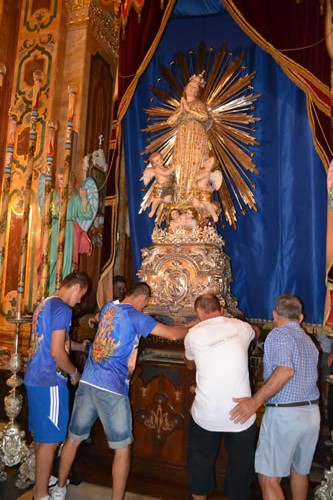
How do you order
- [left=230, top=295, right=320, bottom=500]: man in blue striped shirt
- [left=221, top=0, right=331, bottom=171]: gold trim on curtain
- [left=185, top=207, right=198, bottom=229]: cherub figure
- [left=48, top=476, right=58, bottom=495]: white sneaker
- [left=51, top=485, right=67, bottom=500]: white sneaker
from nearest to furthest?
[left=230, top=295, right=320, bottom=500]: man in blue striped shirt → [left=51, top=485, right=67, bottom=500]: white sneaker → [left=48, top=476, right=58, bottom=495]: white sneaker → [left=221, top=0, right=331, bottom=171]: gold trim on curtain → [left=185, top=207, right=198, bottom=229]: cherub figure

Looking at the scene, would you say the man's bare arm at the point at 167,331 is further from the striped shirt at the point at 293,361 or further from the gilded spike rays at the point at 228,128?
the gilded spike rays at the point at 228,128

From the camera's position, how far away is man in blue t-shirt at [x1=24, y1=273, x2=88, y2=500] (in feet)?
8.44

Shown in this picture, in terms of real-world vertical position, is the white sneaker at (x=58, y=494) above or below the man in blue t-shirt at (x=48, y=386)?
below

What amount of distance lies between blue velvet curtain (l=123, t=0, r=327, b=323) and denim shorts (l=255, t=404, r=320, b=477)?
2.41 metres

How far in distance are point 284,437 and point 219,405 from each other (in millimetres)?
365

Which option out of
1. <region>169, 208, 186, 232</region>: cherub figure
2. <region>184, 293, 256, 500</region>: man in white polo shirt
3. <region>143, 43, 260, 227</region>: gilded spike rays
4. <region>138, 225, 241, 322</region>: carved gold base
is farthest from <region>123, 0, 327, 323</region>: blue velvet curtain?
<region>184, 293, 256, 500</region>: man in white polo shirt

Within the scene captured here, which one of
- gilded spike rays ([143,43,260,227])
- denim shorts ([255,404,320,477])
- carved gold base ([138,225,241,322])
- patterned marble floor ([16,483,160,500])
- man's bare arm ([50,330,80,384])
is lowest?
patterned marble floor ([16,483,160,500])

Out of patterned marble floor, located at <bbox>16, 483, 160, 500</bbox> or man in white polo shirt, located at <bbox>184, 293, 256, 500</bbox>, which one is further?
patterned marble floor, located at <bbox>16, 483, 160, 500</bbox>

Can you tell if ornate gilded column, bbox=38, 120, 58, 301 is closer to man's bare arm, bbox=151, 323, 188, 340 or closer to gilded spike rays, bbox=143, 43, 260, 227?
man's bare arm, bbox=151, 323, 188, 340

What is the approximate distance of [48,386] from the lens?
2.60m

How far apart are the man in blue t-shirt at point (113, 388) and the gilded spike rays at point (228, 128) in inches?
97.0

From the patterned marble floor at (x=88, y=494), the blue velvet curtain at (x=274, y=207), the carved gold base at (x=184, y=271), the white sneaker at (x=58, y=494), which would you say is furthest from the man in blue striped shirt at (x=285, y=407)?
the blue velvet curtain at (x=274, y=207)

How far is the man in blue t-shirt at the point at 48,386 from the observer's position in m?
2.57

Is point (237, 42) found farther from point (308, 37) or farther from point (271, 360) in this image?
point (271, 360)
